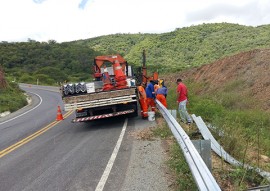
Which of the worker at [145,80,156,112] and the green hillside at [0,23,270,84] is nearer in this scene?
the worker at [145,80,156,112]

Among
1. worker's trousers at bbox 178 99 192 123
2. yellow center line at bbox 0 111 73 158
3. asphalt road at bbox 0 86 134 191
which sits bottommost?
yellow center line at bbox 0 111 73 158

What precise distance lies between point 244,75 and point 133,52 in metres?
61.7

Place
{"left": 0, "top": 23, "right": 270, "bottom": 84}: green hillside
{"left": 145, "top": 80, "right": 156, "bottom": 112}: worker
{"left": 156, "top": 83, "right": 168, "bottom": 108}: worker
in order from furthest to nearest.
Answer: {"left": 0, "top": 23, "right": 270, "bottom": 84}: green hillside
{"left": 145, "top": 80, "right": 156, "bottom": 112}: worker
{"left": 156, "top": 83, "right": 168, "bottom": 108}: worker

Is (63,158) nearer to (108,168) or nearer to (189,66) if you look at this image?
(108,168)

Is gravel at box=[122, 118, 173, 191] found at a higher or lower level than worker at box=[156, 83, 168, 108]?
lower

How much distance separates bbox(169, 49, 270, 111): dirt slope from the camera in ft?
51.0

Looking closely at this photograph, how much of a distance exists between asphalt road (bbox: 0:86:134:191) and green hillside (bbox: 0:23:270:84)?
4518 cm

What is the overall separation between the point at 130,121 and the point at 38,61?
81934 millimetres

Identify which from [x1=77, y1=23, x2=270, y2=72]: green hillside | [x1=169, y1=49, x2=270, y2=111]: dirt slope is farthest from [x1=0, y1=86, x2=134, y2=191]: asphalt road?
[x1=77, y1=23, x2=270, y2=72]: green hillside

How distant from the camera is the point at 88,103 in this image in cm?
1189

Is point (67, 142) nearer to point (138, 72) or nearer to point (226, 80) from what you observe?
point (138, 72)

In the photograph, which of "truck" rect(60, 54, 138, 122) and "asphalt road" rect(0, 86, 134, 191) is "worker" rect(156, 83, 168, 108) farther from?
"asphalt road" rect(0, 86, 134, 191)

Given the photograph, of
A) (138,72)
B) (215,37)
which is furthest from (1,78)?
(215,37)

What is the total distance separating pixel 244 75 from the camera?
18.8 meters
